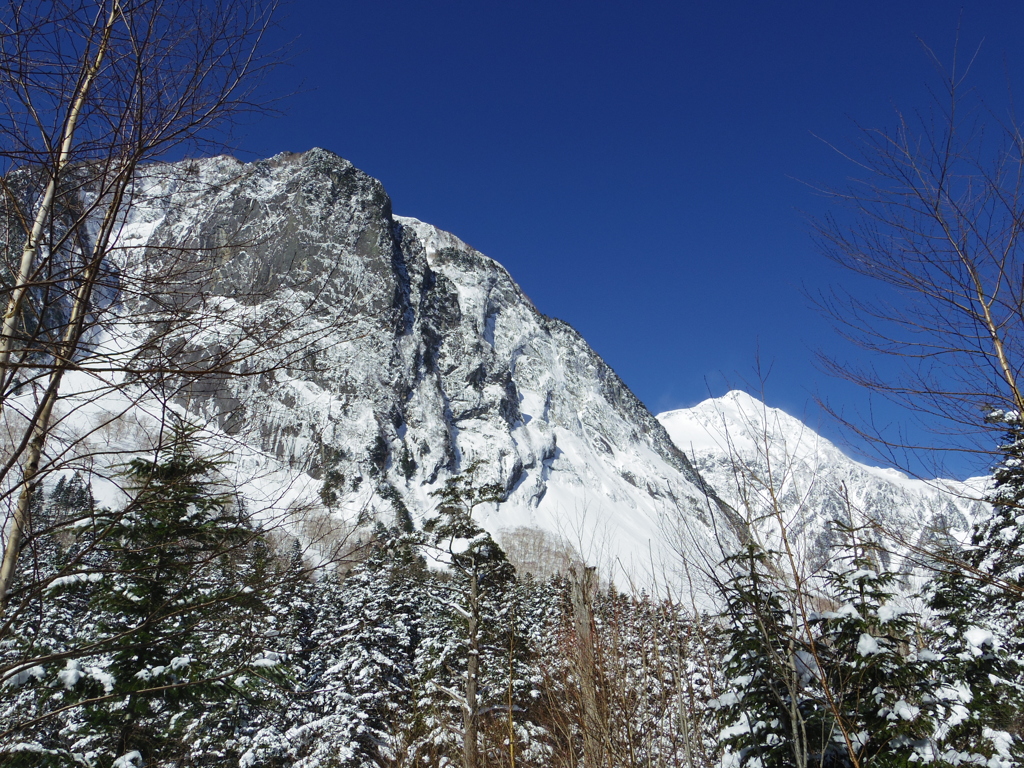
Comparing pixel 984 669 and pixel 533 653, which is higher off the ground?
pixel 984 669

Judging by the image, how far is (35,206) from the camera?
276 centimetres

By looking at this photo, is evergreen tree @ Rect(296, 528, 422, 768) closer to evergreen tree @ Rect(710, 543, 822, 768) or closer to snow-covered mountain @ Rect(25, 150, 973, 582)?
snow-covered mountain @ Rect(25, 150, 973, 582)

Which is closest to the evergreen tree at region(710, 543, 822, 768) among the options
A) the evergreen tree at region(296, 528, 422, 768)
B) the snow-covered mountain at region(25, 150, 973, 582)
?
the snow-covered mountain at region(25, 150, 973, 582)

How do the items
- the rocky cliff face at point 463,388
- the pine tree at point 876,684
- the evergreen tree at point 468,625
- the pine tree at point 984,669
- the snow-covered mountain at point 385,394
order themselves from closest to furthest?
the snow-covered mountain at point 385,394 → the pine tree at point 876,684 → the pine tree at point 984,669 → the evergreen tree at point 468,625 → the rocky cliff face at point 463,388

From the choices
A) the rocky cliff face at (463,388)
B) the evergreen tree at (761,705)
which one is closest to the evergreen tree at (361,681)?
the evergreen tree at (761,705)

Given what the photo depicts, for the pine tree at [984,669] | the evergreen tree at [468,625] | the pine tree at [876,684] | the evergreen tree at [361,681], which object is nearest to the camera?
the pine tree at [876,684]

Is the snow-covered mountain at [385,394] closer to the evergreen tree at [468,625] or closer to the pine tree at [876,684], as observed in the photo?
the pine tree at [876,684]

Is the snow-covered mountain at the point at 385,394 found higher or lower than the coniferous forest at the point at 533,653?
higher

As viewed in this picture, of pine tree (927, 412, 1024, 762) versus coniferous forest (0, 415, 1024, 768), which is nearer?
coniferous forest (0, 415, 1024, 768)

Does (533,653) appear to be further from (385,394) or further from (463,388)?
(463,388)

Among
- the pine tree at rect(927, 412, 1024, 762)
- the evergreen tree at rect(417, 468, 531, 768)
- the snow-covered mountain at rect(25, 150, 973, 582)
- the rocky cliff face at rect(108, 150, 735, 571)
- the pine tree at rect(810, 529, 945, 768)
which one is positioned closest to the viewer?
the snow-covered mountain at rect(25, 150, 973, 582)

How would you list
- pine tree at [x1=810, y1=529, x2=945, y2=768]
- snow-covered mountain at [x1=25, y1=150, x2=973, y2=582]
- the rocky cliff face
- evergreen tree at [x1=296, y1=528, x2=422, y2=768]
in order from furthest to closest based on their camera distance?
1. the rocky cliff face
2. evergreen tree at [x1=296, y1=528, x2=422, y2=768]
3. pine tree at [x1=810, y1=529, x2=945, y2=768]
4. snow-covered mountain at [x1=25, y1=150, x2=973, y2=582]

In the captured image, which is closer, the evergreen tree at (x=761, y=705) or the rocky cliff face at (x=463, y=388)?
the evergreen tree at (x=761, y=705)

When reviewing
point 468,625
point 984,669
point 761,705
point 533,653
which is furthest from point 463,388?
point 761,705
